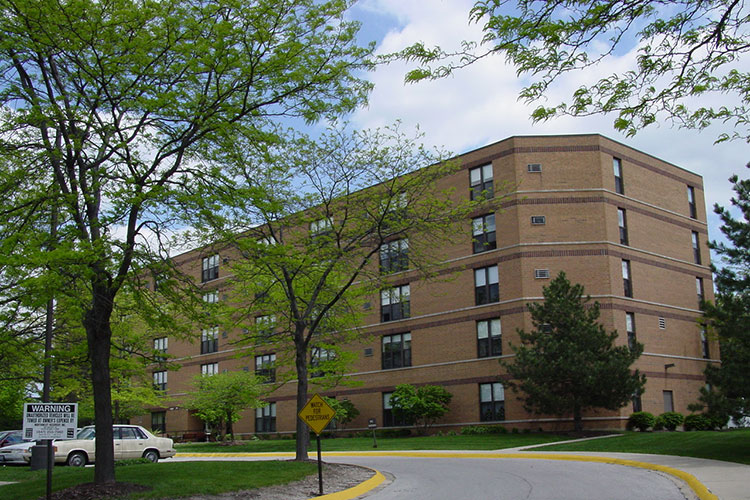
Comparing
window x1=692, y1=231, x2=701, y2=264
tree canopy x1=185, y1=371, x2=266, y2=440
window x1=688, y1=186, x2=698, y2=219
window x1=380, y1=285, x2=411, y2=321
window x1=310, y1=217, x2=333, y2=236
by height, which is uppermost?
window x1=688, y1=186, x2=698, y2=219

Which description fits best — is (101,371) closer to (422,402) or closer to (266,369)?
(266,369)

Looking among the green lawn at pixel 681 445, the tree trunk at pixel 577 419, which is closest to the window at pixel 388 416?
the tree trunk at pixel 577 419

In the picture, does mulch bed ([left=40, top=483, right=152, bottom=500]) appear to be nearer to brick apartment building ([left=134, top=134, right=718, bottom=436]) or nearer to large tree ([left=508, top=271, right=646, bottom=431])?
large tree ([left=508, top=271, right=646, bottom=431])

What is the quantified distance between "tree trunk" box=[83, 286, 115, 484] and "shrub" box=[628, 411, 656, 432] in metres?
27.1

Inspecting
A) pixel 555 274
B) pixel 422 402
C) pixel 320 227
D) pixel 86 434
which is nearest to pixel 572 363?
pixel 555 274

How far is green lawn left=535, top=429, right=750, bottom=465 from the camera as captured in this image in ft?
71.8

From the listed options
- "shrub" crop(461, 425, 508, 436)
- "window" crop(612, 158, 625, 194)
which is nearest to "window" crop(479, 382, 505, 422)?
"shrub" crop(461, 425, 508, 436)

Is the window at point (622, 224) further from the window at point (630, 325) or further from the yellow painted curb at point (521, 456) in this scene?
the yellow painted curb at point (521, 456)

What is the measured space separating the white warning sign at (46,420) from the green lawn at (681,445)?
1651cm

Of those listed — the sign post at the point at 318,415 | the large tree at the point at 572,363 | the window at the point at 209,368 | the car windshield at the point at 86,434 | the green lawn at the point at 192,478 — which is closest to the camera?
the green lawn at the point at 192,478

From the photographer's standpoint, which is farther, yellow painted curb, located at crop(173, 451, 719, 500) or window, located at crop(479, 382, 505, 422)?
window, located at crop(479, 382, 505, 422)

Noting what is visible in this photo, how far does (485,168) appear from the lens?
40.1 metres

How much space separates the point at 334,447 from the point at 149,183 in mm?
22414

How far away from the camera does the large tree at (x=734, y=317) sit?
68.6 feet
